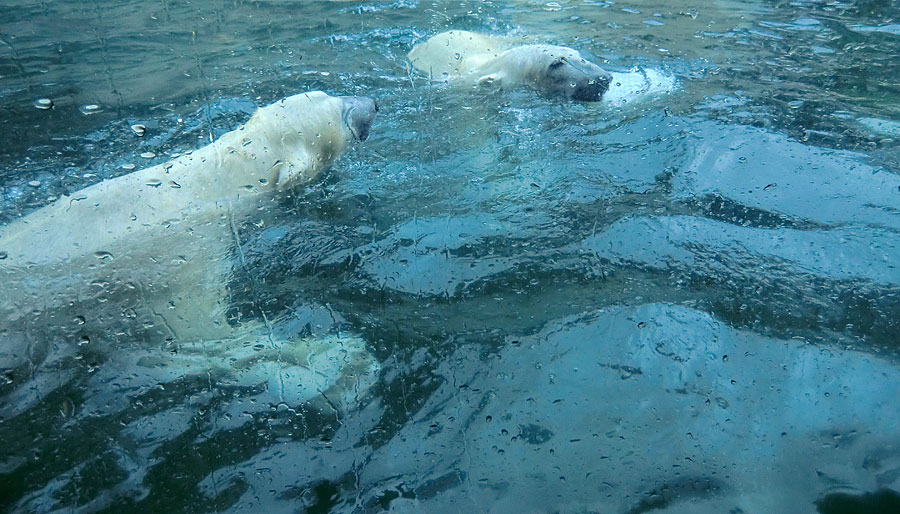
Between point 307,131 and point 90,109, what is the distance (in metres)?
2.16

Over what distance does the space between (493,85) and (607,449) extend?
350 cm

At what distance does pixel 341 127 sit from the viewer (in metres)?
3.88

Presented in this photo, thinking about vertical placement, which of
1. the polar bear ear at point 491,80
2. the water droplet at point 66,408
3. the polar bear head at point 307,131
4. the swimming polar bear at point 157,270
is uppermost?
the polar bear ear at point 491,80

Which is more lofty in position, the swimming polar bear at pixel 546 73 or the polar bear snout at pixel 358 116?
the swimming polar bear at pixel 546 73

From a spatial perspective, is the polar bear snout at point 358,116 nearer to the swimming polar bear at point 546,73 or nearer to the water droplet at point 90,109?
the swimming polar bear at point 546,73

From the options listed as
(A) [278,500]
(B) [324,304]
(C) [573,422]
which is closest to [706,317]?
(C) [573,422]

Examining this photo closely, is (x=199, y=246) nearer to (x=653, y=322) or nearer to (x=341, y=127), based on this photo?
(x=341, y=127)

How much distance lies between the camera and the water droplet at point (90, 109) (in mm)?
4645

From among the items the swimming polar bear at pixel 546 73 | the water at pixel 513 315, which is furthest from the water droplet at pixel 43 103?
the swimming polar bear at pixel 546 73

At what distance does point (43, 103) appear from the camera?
4.81 m

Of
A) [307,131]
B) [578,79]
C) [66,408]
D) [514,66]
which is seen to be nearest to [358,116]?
[307,131]

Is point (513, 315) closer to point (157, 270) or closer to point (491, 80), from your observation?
point (157, 270)

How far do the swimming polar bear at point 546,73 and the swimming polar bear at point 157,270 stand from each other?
2.23 meters

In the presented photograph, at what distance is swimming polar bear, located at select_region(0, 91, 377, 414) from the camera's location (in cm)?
246
